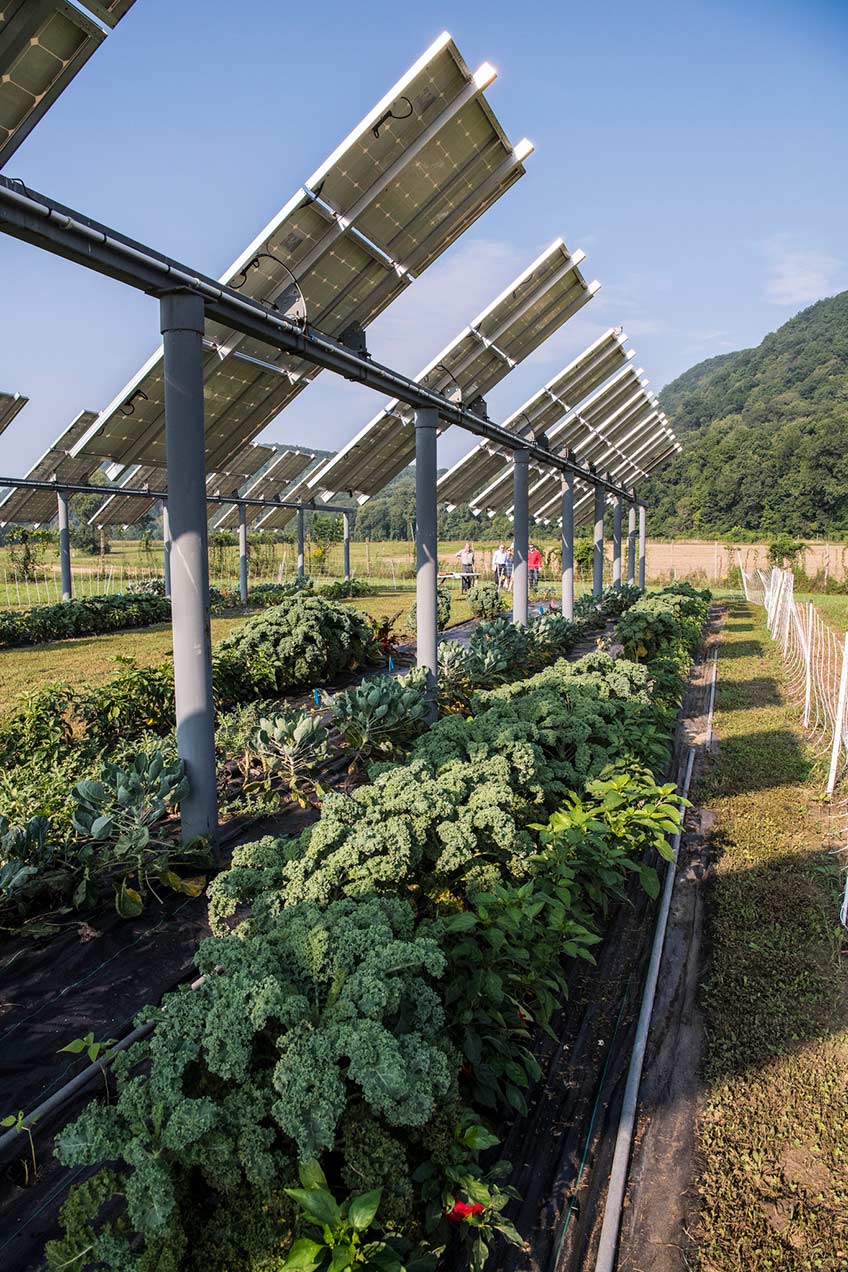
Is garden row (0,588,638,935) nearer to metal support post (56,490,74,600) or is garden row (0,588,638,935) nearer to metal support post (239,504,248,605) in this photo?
metal support post (56,490,74,600)

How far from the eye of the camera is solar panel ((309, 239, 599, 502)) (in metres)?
10.5

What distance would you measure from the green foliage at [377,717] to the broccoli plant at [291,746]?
0.59 meters

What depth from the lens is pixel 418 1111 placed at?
246cm

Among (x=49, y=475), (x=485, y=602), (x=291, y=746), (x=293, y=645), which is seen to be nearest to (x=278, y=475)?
(x=49, y=475)

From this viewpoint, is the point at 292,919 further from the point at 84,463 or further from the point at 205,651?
the point at 84,463

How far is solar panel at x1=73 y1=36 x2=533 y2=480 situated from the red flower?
6.38m

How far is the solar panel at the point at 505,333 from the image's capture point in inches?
412

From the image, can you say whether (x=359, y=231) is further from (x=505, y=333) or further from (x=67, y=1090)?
(x=67, y=1090)

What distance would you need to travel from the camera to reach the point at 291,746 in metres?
6.89

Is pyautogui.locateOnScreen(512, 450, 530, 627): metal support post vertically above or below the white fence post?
above

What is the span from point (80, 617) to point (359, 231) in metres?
14.9

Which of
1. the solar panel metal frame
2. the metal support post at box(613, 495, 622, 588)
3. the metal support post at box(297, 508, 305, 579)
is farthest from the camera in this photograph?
the metal support post at box(297, 508, 305, 579)

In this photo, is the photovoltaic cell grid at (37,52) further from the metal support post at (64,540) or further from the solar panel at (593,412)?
the metal support post at (64,540)

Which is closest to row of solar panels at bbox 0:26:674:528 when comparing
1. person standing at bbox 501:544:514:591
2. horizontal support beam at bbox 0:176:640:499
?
horizontal support beam at bbox 0:176:640:499
